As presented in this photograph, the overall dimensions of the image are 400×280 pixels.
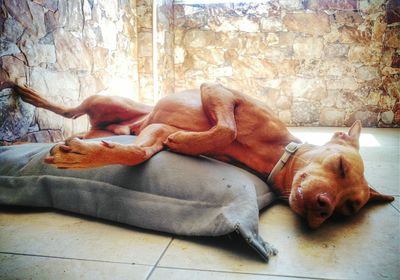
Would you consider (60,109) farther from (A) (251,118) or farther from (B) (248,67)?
(B) (248,67)

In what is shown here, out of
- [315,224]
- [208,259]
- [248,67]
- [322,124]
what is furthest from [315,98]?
[208,259]

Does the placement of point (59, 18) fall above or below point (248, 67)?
above

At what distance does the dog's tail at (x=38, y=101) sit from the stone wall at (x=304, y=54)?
11.1ft

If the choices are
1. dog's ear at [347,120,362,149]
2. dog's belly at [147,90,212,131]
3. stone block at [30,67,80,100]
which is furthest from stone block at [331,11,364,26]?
stone block at [30,67,80,100]

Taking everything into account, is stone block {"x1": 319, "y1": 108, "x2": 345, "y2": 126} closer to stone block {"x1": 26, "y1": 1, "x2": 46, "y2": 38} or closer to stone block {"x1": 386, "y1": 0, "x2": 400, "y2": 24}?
stone block {"x1": 386, "y1": 0, "x2": 400, "y2": 24}

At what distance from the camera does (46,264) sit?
47.7 inches

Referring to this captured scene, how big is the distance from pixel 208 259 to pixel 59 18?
8.73ft

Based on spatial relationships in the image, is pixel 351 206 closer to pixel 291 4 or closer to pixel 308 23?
pixel 308 23

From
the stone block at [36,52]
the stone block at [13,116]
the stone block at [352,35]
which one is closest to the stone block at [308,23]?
the stone block at [352,35]

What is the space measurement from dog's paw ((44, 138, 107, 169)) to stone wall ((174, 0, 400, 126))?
4578 mm

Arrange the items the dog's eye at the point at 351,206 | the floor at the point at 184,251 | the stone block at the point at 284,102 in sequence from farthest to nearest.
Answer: the stone block at the point at 284,102 < the dog's eye at the point at 351,206 < the floor at the point at 184,251

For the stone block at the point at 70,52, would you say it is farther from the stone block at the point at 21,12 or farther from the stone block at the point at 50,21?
the stone block at the point at 21,12

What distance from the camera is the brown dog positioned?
151 cm

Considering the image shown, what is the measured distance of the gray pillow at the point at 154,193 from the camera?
1.47 meters
